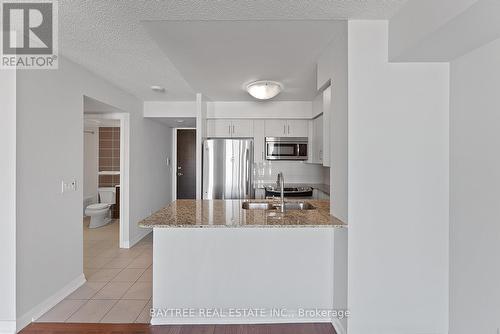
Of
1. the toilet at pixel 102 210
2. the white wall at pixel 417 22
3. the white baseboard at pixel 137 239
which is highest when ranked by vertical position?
the white wall at pixel 417 22

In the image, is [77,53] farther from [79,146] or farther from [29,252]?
[29,252]

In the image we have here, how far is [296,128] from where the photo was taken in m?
4.71

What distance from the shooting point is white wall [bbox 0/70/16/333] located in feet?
7.18

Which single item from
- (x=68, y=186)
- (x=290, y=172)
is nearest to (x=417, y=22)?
(x=68, y=186)

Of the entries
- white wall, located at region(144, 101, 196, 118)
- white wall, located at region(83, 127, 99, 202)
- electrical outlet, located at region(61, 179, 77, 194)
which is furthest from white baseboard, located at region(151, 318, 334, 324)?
white wall, located at region(83, 127, 99, 202)

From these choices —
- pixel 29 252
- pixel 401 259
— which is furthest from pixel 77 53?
pixel 401 259

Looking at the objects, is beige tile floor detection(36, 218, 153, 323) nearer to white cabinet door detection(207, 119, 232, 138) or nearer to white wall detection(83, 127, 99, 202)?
white cabinet door detection(207, 119, 232, 138)

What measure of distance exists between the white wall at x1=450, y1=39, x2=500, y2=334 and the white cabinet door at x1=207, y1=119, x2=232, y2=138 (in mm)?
3229

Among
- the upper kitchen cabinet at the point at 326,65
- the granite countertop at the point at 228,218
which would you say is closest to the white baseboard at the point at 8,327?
the granite countertop at the point at 228,218

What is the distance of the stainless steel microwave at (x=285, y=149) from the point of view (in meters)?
Result: 4.62

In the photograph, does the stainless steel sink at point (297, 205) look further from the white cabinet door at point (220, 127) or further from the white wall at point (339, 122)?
the white cabinet door at point (220, 127)

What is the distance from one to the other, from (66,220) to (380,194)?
2.85 meters

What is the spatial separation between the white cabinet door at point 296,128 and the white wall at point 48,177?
104 inches

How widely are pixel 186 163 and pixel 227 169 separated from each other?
2347 millimetres
